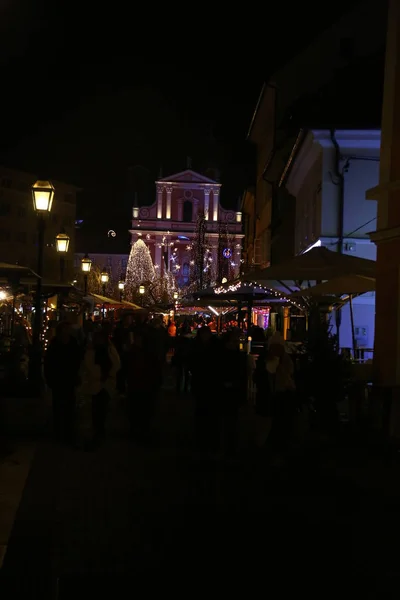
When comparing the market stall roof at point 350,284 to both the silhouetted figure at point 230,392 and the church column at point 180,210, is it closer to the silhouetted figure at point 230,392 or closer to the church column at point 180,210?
the silhouetted figure at point 230,392

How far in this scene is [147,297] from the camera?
6328 cm

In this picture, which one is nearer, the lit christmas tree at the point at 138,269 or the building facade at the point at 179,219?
the lit christmas tree at the point at 138,269

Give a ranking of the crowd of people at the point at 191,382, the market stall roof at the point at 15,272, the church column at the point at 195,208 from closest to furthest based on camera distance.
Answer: the crowd of people at the point at 191,382, the market stall roof at the point at 15,272, the church column at the point at 195,208

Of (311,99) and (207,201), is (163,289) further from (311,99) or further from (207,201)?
(311,99)

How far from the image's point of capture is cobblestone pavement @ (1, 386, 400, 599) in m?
5.38

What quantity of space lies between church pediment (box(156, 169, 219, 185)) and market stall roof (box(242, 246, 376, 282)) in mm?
62018

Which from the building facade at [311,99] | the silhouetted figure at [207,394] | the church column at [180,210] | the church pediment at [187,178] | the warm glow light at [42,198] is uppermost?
the church pediment at [187,178]

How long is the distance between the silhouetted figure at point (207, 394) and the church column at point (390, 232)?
9.01 ft

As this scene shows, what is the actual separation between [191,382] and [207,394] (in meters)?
0.71

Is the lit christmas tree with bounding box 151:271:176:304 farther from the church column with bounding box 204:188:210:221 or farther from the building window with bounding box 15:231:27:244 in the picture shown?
the building window with bounding box 15:231:27:244

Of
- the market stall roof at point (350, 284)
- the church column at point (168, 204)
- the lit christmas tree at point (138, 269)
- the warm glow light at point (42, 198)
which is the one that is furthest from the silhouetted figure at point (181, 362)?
the church column at point (168, 204)

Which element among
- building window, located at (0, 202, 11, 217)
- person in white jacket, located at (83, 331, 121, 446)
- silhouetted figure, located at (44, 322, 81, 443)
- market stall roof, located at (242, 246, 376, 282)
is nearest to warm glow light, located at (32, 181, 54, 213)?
silhouetted figure, located at (44, 322, 81, 443)

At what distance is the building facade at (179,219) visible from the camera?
76.4 m

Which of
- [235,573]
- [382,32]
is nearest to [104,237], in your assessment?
[382,32]
